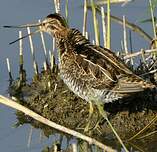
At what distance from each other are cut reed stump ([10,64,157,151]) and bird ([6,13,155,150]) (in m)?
0.17

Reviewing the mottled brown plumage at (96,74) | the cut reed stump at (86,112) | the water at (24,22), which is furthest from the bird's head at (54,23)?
the water at (24,22)

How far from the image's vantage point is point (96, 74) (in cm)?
569

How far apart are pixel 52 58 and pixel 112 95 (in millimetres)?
1235

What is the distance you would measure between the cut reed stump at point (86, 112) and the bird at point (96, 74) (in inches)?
6.5

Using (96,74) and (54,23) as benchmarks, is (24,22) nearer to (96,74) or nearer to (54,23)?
(54,23)

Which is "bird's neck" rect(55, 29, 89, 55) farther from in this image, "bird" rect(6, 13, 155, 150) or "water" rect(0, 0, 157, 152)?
"water" rect(0, 0, 157, 152)

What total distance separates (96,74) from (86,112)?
476 mm

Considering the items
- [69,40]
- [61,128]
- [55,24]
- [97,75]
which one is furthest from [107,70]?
[61,128]

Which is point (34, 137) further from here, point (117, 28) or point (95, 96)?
point (117, 28)

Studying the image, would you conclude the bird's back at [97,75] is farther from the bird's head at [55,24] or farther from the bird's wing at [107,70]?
the bird's head at [55,24]

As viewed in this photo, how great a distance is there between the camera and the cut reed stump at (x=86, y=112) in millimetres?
5848

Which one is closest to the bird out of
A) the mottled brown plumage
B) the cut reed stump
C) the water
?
the mottled brown plumage

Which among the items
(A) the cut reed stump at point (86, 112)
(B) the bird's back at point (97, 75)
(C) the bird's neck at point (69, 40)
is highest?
(C) the bird's neck at point (69, 40)

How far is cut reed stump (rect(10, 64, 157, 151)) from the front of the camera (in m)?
5.85
